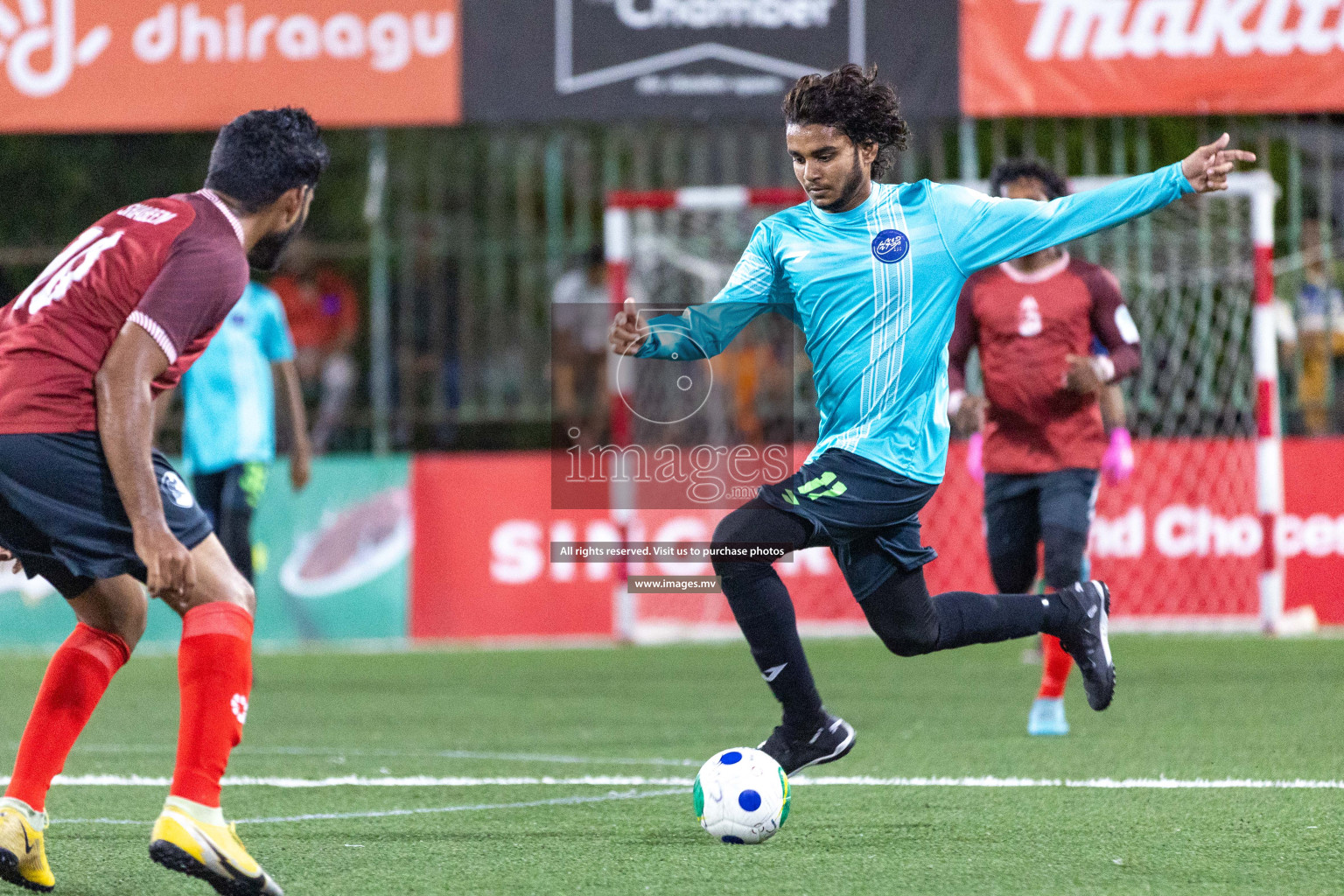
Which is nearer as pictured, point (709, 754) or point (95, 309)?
point (95, 309)

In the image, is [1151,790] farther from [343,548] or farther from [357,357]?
[357,357]

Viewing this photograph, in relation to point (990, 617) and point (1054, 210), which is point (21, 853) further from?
point (1054, 210)

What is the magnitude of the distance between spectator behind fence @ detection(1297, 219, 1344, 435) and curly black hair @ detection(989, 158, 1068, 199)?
5.40 metres

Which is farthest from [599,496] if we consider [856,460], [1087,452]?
[856,460]

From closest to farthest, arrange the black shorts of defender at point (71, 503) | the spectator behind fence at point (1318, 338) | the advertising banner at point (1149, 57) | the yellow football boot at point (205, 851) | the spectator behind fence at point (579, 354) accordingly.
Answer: the yellow football boot at point (205, 851)
the black shorts of defender at point (71, 503)
the advertising banner at point (1149, 57)
the spectator behind fence at point (1318, 338)
the spectator behind fence at point (579, 354)

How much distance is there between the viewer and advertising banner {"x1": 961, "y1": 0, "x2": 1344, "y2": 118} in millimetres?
10703

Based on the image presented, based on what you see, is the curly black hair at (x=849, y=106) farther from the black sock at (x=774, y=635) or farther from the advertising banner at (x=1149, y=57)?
the advertising banner at (x=1149, y=57)

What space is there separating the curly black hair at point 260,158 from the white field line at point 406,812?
6.17ft

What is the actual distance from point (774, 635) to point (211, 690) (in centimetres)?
161

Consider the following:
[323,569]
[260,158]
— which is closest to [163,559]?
[260,158]

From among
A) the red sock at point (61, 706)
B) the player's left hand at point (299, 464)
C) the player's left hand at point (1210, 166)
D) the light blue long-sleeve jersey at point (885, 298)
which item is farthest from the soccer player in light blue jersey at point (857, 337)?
the player's left hand at point (299, 464)

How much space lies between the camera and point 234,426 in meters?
8.09

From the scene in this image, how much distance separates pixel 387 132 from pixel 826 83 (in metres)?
13.7

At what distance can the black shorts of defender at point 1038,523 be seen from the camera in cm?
653
